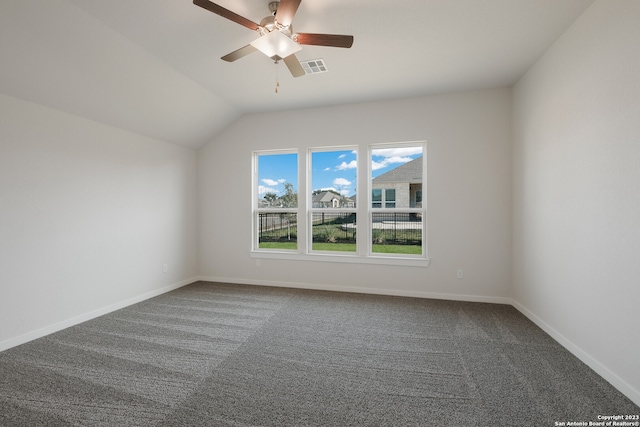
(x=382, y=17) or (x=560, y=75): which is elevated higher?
(x=382, y=17)

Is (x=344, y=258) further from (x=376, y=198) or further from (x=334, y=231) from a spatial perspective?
(x=376, y=198)

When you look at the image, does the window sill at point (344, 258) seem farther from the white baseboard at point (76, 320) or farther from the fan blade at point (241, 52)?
the fan blade at point (241, 52)

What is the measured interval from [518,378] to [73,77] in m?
4.64

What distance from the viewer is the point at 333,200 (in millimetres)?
4496

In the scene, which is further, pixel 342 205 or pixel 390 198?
pixel 342 205

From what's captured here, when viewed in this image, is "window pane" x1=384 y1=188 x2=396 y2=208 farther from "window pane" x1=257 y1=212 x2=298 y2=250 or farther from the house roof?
"window pane" x1=257 y1=212 x2=298 y2=250

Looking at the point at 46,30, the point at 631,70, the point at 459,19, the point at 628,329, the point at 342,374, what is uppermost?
the point at 459,19

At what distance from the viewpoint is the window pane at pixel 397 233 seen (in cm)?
414

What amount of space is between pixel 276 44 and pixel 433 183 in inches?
109

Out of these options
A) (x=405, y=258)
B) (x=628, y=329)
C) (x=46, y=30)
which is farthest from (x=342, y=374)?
(x=46, y=30)

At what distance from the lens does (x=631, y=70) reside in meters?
1.85

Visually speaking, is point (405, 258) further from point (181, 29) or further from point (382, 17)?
point (181, 29)

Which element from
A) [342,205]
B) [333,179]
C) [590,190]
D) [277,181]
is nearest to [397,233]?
[342,205]

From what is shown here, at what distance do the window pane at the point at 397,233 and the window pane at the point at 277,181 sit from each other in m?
1.41
